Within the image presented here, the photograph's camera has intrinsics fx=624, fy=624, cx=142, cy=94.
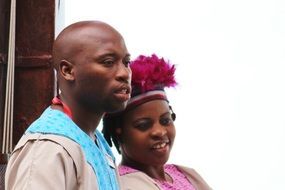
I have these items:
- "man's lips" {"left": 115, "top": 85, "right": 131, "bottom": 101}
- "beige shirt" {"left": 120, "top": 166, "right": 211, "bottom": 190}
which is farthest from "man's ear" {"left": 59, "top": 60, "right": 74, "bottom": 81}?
"beige shirt" {"left": 120, "top": 166, "right": 211, "bottom": 190}

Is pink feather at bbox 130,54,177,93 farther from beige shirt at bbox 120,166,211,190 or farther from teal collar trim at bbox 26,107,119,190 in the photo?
teal collar trim at bbox 26,107,119,190

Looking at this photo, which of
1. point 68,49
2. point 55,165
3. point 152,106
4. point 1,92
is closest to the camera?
point 55,165

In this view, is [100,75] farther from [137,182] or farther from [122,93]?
[137,182]

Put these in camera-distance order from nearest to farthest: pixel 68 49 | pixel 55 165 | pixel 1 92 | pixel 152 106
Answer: pixel 55 165 < pixel 68 49 < pixel 152 106 < pixel 1 92

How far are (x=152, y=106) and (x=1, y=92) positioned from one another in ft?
1.56

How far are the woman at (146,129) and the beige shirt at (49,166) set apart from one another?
1.48 feet

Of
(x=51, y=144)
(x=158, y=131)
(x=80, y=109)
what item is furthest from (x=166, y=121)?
(x=51, y=144)

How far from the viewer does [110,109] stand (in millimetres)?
1318

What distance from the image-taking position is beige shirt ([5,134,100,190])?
1149 mm

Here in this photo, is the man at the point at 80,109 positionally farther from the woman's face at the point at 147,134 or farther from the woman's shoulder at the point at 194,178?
the woman's shoulder at the point at 194,178

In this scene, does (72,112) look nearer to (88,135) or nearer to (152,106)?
(88,135)

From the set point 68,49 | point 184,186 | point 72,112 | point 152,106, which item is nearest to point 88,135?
point 72,112

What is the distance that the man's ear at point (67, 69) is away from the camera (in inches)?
51.5

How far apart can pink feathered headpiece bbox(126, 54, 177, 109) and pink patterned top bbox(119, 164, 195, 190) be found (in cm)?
18
